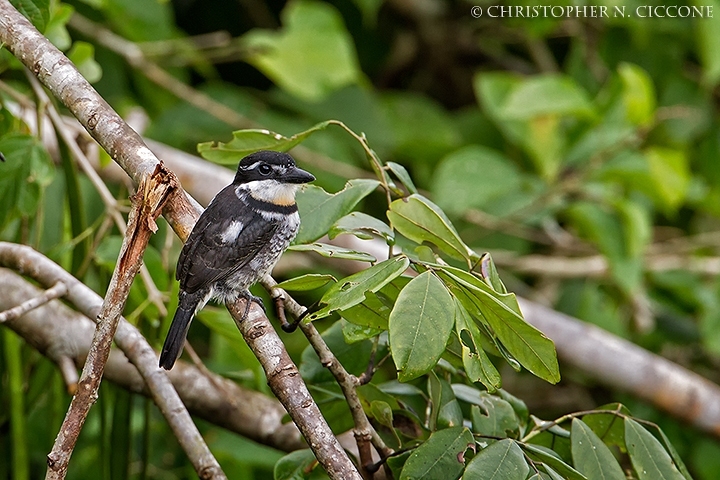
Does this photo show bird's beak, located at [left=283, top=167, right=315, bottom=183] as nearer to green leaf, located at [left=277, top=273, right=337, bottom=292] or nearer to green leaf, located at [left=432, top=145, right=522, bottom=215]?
green leaf, located at [left=277, top=273, right=337, bottom=292]

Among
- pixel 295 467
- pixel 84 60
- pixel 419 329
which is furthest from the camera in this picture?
pixel 84 60

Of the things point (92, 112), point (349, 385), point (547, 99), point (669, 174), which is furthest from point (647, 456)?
point (669, 174)

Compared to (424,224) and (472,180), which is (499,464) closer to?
(424,224)

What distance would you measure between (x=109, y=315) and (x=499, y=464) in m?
0.68

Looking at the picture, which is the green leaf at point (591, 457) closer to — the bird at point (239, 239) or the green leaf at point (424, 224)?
the green leaf at point (424, 224)

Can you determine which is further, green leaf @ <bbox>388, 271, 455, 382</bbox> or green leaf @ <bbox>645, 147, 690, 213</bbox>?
green leaf @ <bbox>645, 147, 690, 213</bbox>

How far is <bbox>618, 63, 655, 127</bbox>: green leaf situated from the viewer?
3.64m

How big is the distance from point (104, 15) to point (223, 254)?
231cm

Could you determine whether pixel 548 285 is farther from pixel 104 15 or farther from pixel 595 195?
pixel 104 15

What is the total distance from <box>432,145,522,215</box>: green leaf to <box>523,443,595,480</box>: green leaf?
6.89 ft

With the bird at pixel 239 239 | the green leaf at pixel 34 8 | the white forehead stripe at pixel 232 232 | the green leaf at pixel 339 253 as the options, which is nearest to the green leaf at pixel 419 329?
the green leaf at pixel 339 253

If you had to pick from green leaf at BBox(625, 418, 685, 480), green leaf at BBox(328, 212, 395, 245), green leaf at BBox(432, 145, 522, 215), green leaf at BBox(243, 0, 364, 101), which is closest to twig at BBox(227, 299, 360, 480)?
green leaf at BBox(328, 212, 395, 245)

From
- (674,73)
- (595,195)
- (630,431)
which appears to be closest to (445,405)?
(630,431)

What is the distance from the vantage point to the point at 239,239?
2117 millimetres
